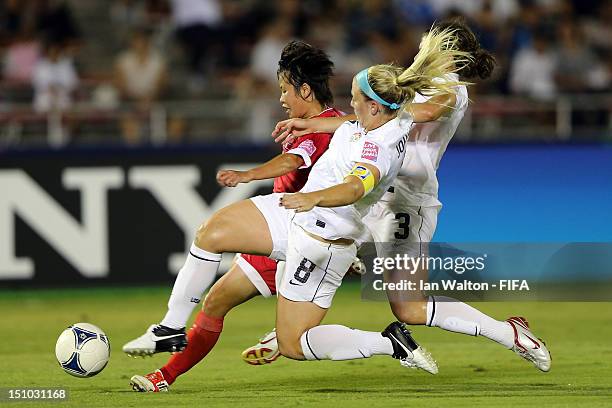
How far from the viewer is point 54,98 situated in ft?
46.6

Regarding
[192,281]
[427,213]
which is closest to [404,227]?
[427,213]

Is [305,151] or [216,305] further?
[216,305]

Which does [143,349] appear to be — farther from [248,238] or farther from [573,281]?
[573,281]

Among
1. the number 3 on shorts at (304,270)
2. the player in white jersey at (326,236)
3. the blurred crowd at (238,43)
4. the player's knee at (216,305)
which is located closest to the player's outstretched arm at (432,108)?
the player in white jersey at (326,236)

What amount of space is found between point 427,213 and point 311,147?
993 millimetres

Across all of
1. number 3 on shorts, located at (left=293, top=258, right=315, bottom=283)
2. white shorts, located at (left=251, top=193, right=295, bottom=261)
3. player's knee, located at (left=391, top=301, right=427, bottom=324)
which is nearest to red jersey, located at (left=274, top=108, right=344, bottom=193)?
white shorts, located at (left=251, top=193, right=295, bottom=261)

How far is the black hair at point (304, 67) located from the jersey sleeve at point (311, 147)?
0.28m

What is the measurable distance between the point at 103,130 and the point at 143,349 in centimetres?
706

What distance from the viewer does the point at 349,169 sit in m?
6.96

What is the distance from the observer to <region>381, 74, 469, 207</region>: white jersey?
7.76 metres

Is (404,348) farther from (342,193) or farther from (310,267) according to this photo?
(342,193)

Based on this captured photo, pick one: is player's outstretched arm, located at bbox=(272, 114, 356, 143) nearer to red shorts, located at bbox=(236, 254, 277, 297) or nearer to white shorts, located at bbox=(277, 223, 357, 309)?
white shorts, located at bbox=(277, 223, 357, 309)

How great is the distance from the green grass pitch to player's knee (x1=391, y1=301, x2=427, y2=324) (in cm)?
43

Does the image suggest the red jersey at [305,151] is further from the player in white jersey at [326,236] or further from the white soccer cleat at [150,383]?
the white soccer cleat at [150,383]
